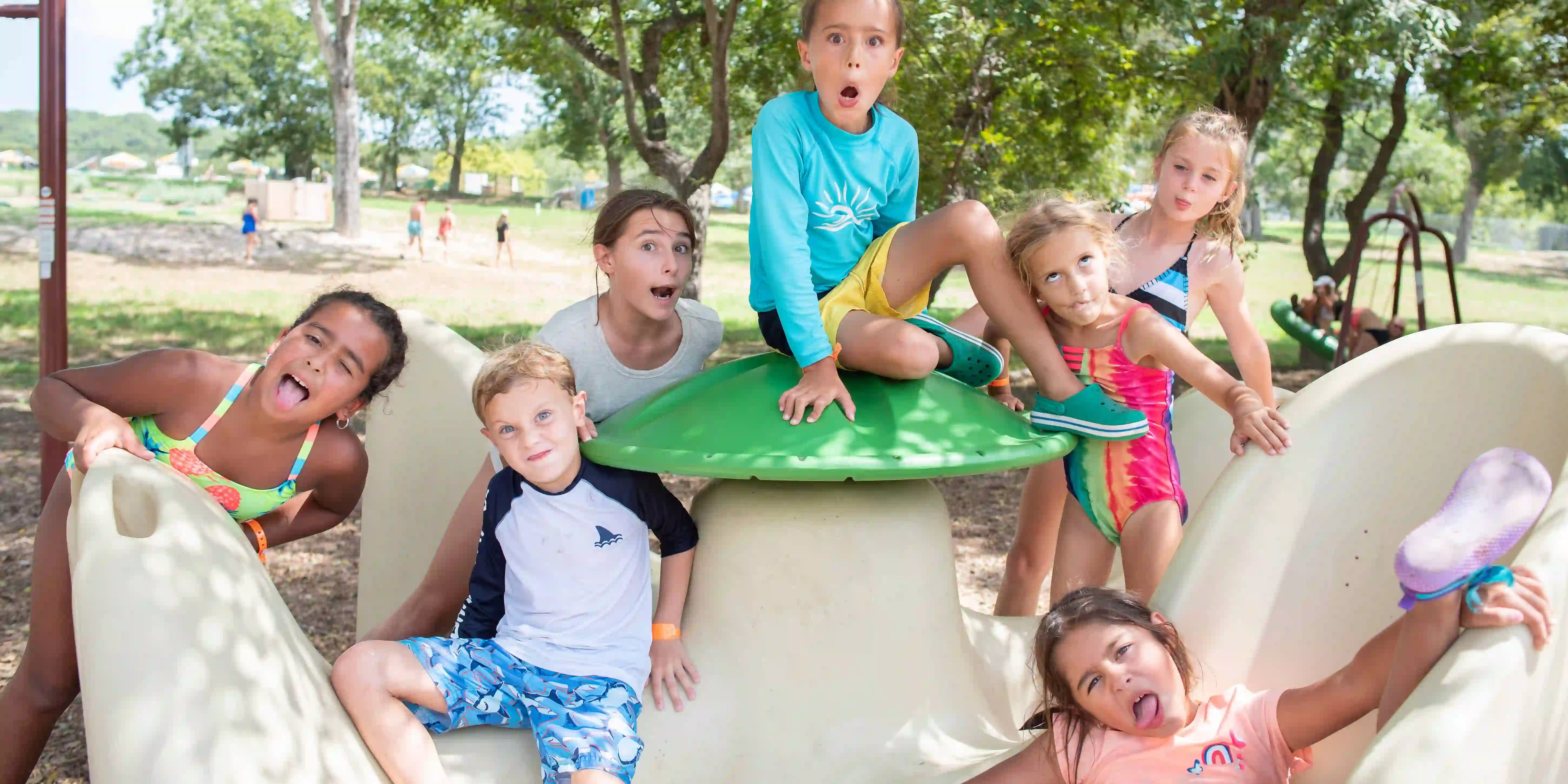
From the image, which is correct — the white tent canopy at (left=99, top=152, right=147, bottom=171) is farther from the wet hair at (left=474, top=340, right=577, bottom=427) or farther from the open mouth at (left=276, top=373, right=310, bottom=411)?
the wet hair at (left=474, top=340, right=577, bottom=427)

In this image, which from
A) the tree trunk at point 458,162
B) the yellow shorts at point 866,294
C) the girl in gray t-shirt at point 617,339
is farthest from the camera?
the tree trunk at point 458,162

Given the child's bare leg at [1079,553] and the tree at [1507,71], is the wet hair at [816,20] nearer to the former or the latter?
the child's bare leg at [1079,553]

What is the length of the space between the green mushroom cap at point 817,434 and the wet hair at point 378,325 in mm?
550

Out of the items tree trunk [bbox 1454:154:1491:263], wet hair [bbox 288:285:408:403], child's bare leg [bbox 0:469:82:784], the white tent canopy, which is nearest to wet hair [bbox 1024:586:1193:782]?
wet hair [bbox 288:285:408:403]

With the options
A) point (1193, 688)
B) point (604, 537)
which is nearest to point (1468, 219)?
point (1193, 688)

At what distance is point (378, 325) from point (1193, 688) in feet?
6.40

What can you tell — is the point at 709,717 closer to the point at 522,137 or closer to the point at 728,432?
the point at 728,432

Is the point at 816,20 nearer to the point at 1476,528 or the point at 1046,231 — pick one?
the point at 1046,231

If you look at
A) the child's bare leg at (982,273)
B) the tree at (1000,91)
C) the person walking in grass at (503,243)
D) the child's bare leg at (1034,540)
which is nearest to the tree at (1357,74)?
the tree at (1000,91)

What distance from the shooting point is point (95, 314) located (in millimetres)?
12359

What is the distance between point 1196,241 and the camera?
→ 3189mm

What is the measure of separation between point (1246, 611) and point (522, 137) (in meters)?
69.4

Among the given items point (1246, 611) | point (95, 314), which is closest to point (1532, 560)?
point (1246, 611)

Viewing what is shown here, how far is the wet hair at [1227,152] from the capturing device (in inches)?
122
